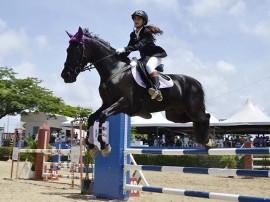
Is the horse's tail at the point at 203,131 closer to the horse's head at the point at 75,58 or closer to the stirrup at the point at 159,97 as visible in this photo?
the stirrup at the point at 159,97

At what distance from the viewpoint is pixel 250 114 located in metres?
22.1

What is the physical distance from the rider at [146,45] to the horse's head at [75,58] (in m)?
0.47

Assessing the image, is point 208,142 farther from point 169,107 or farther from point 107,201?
point 107,201

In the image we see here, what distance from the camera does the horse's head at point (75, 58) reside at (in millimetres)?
4812

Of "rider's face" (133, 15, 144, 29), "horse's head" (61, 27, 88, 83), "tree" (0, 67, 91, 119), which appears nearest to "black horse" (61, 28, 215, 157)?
"horse's head" (61, 27, 88, 83)

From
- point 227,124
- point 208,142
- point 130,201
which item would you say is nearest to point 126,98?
point 208,142

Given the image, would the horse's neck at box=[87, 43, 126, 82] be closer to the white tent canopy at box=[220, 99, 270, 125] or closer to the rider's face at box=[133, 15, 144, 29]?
the rider's face at box=[133, 15, 144, 29]

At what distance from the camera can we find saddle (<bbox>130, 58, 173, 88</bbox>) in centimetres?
492

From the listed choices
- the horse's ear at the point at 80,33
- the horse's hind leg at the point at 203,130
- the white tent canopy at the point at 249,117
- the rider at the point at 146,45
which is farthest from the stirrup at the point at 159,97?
the white tent canopy at the point at 249,117

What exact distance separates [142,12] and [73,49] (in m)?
1.02

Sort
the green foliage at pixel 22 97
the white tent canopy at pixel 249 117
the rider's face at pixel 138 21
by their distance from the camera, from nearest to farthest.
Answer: the rider's face at pixel 138 21, the white tent canopy at pixel 249 117, the green foliage at pixel 22 97

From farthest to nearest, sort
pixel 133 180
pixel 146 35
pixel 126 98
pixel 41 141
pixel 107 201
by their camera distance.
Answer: pixel 41 141 < pixel 133 180 < pixel 107 201 < pixel 146 35 < pixel 126 98

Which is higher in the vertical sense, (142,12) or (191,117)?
(142,12)

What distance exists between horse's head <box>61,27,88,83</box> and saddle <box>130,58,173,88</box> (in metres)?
0.65
